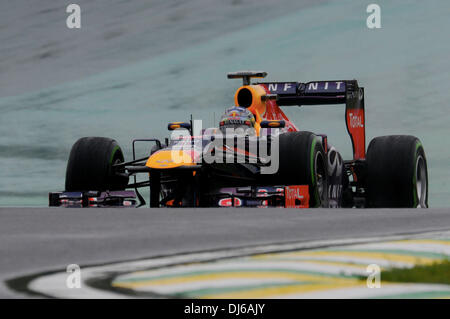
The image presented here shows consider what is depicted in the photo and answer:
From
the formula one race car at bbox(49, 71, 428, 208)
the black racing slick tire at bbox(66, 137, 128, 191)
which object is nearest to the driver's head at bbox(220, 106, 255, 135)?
the formula one race car at bbox(49, 71, 428, 208)

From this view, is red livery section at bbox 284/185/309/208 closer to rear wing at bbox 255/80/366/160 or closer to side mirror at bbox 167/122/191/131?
side mirror at bbox 167/122/191/131

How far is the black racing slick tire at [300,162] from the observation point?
45.2 feet

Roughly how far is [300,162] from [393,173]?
191 cm

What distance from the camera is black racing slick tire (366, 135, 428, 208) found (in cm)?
1442

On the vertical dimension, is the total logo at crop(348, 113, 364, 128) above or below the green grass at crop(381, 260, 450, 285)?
above

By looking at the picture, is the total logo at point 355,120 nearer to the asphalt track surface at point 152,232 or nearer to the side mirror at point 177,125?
the side mirror at point 177,125

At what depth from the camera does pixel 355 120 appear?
56.6 feet

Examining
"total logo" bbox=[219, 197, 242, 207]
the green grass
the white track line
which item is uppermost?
"total logo" bbox=[219, 197, 242, 207]

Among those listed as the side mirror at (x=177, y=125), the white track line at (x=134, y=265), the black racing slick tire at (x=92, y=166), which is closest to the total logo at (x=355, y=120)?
the side mirror at (x=177, y=125)

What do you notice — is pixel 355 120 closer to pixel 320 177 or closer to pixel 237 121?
pixel 320 177

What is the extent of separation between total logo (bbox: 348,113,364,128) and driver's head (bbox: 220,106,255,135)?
302 cm

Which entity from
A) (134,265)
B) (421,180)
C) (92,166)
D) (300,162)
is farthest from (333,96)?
Result: (134,265)

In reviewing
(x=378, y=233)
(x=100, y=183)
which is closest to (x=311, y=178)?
(x=100, y=183)

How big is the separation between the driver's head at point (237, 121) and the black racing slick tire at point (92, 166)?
7.40ft
